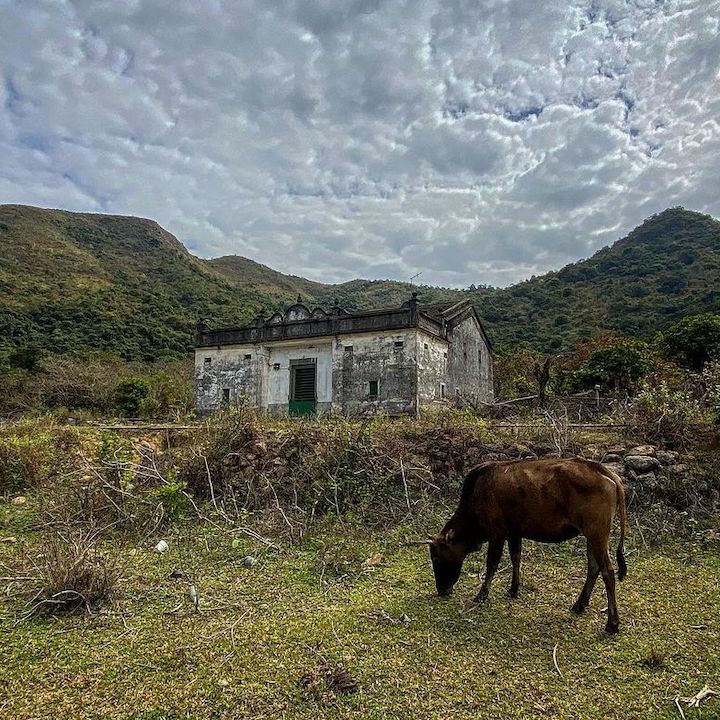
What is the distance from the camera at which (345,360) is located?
21594 mm

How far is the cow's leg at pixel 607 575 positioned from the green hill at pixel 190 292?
35.0 m

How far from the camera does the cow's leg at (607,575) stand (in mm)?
4270

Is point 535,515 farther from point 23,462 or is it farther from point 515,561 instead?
point 23,462

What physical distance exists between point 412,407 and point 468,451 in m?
11.4

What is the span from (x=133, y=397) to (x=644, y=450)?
2360 centimetres

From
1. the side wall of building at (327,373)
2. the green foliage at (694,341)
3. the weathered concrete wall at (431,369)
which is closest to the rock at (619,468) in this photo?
the side wall of building at (327,373)

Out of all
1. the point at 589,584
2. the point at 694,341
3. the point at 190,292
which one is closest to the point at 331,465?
the point at 589,584

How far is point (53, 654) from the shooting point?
13.0 feet

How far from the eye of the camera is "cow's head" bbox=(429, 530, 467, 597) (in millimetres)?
5172

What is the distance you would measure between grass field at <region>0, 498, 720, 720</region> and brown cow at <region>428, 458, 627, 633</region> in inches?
12.8

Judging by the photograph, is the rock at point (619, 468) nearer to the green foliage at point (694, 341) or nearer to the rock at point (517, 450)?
the rock at point (517, 450)

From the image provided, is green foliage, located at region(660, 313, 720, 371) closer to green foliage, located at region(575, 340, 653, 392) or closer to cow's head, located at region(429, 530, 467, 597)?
green foliage, located at region(575, 340, 653, 392)

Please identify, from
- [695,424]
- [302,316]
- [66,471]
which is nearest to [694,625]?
[695,424]

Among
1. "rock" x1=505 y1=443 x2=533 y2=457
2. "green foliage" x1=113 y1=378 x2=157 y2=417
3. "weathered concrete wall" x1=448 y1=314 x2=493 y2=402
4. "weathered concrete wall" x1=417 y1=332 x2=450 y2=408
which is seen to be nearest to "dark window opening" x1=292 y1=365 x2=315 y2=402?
"weathered concrete wall" x1=417 y1=332 x2=450 y2=408
